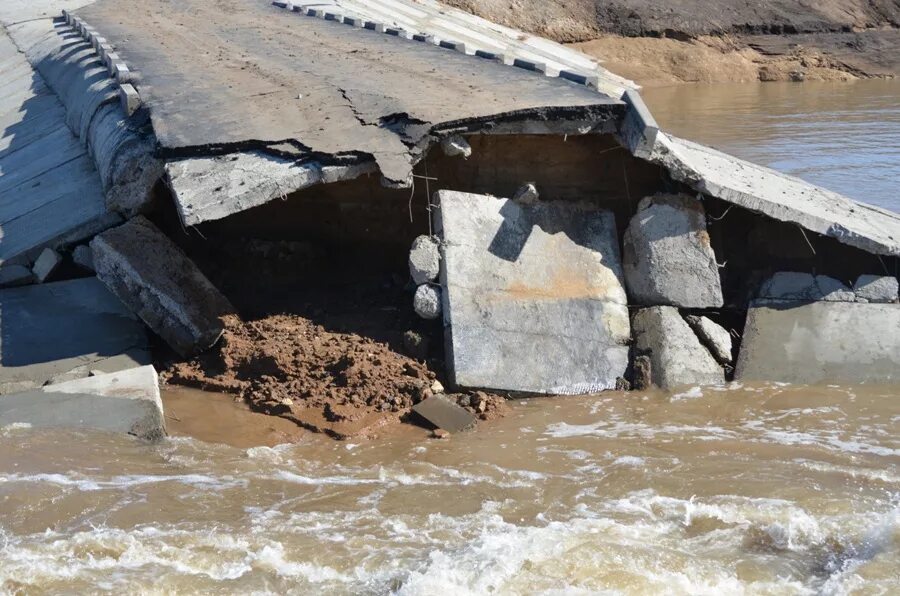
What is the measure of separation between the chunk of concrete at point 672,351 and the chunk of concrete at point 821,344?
0.76 feet

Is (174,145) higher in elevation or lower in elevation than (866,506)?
higher

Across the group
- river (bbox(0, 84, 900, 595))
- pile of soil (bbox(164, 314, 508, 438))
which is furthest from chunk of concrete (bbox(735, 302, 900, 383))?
pile of soil (bbox(164, 314, 508, 438))

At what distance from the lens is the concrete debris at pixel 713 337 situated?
6969mm

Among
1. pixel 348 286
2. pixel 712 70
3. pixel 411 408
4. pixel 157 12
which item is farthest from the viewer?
pixel 712 70

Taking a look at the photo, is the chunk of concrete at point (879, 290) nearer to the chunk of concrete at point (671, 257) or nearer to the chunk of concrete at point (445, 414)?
the chunk of concrete at point (671, 257)

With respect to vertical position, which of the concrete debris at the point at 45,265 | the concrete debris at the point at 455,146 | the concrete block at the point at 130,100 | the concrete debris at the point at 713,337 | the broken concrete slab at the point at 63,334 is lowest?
the broken concrete slab at the point at 63,334

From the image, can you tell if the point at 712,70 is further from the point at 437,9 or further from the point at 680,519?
the point at 680,519

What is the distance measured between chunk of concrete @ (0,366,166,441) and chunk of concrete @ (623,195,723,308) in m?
3.34

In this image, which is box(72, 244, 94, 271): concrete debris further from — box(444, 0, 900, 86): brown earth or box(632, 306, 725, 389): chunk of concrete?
box(444, 0, 900, 86): brown earth

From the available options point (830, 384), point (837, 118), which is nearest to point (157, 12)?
point (837, 118)

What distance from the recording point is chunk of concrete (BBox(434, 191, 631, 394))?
6699mm

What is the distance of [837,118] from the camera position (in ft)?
62.4

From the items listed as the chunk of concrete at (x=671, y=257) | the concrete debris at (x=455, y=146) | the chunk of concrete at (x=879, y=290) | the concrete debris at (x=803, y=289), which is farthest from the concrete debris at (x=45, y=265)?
the chunk of concrete at (x=879, y=290)

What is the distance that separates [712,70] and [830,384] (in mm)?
20237
